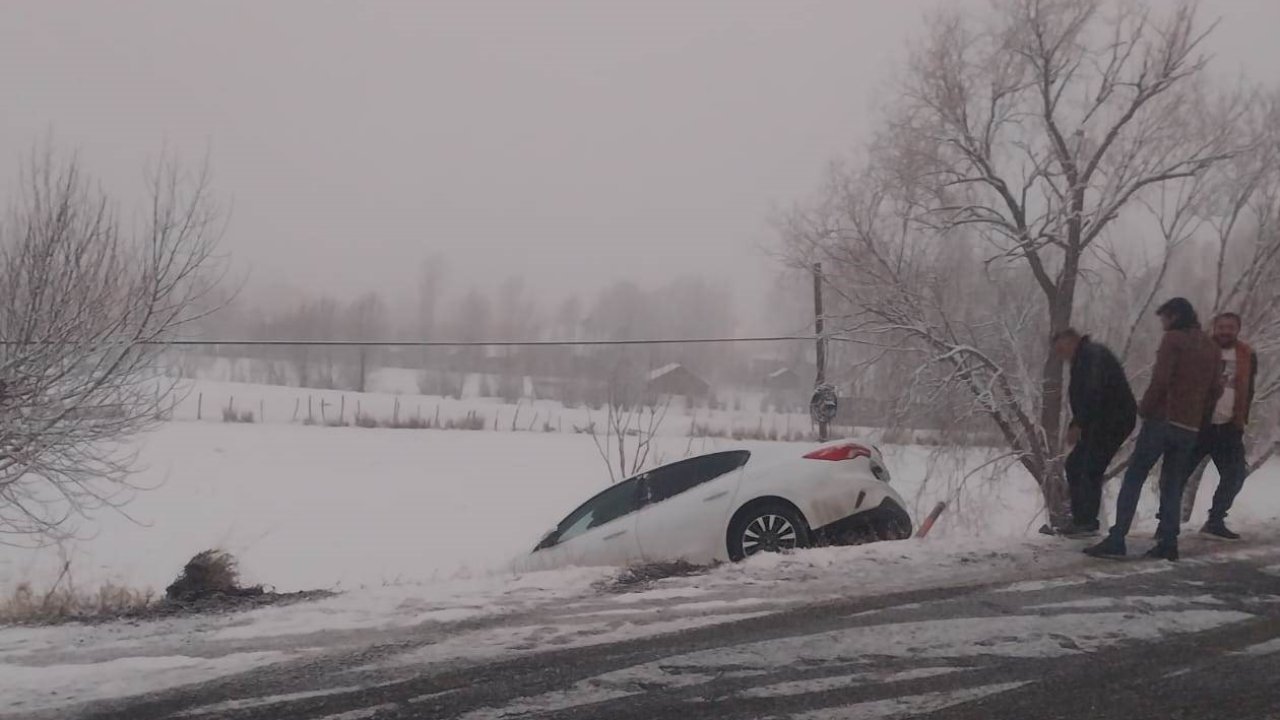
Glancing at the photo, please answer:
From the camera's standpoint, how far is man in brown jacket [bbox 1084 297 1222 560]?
5.90 meters

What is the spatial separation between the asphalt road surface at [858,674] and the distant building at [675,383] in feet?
71.3

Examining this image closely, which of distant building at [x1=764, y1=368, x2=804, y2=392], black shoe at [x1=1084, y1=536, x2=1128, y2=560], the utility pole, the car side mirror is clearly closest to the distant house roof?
distant building at [x1=764, y1=368, x2=804, y2=392]

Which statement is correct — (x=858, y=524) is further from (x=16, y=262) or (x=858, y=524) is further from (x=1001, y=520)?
(x=1001, y=520)

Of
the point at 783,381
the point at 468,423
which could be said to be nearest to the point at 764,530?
the point at 783,381

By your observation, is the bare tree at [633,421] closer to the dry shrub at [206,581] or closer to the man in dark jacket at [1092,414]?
the man in dark jacket at [1092,414]

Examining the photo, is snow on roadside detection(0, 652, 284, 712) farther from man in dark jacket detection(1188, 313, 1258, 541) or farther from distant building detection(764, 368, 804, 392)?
distant building detection(764, 368, 804, 392)

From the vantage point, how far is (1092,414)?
21.2ft

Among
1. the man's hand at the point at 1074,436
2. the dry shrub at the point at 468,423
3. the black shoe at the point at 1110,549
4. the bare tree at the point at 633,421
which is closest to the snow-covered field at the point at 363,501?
the bare tree at the point at 633,421

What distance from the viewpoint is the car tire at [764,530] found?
23.8 feet

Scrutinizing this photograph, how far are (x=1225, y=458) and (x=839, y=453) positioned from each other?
2.88 metres

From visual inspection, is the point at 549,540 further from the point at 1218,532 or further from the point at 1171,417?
the point at 1218,532

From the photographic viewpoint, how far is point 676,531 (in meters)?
7.65

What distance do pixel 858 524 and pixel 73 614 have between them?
554 cm

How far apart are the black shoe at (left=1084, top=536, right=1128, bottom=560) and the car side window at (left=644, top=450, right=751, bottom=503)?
283 centimetres
